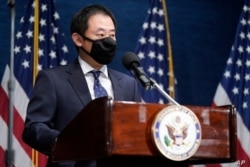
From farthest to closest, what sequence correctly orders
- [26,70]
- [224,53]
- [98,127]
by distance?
[224,53] < [26,70] < [98,127]

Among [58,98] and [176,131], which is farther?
[58,98]

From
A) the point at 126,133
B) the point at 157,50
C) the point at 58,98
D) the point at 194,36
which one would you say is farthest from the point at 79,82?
the point at 194,36

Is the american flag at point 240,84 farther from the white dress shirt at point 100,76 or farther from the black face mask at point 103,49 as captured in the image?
the black face mask at point 103,49

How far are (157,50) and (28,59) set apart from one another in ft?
4.02

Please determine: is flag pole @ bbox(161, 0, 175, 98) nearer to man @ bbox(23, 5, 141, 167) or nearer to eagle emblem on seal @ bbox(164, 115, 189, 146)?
man @ bbox(23, 5, 141, 167)

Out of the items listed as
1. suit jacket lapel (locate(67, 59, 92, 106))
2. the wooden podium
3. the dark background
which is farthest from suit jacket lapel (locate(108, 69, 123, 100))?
the dark background

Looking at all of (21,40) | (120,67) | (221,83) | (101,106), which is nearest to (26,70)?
(21,40)

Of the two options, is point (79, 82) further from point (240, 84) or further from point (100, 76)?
point (240, 84)

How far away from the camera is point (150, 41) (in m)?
5.36

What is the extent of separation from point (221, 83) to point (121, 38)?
1.06 metres

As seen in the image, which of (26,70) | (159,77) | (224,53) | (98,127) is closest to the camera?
(98,127)

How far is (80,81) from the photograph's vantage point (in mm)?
2691

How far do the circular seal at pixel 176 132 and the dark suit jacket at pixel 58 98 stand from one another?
24.4 inches

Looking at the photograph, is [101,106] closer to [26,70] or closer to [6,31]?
[26,70]
